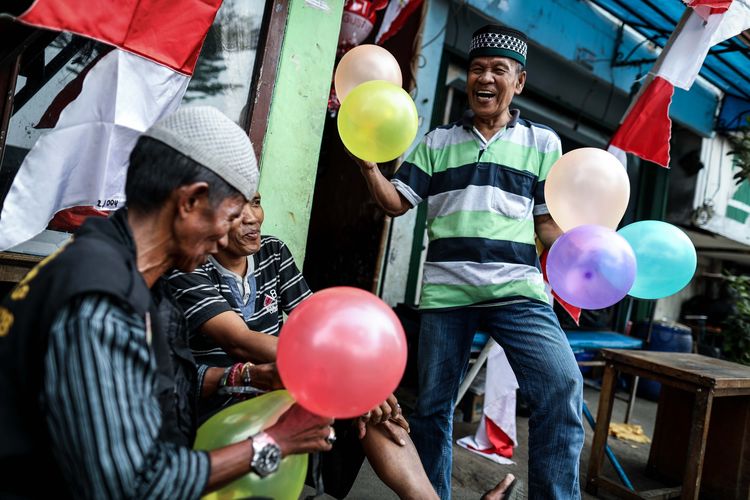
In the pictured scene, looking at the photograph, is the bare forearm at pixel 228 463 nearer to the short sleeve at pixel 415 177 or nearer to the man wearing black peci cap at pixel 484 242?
the man wearing black peci cap at pixel 484 242

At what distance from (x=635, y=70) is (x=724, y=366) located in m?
4.51

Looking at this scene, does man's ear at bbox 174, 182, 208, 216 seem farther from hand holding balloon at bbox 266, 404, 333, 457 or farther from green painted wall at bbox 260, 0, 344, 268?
green painted wall at bbox 260, 0, 344, 268

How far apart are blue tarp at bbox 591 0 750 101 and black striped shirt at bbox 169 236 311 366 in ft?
15.3

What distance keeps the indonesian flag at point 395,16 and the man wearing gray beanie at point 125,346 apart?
300 cm

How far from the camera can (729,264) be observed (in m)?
11.6

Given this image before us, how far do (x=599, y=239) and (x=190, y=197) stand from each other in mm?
1469

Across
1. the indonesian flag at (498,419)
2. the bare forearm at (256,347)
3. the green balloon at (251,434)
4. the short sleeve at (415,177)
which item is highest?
the short sleeve at (415,177)

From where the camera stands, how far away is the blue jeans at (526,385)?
84.0 inches

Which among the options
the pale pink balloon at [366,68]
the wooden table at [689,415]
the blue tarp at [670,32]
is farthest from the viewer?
the blue tarp at [670,32]

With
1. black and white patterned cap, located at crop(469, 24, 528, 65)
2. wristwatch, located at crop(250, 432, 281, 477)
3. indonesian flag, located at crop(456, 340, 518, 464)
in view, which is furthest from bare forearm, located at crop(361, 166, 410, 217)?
indonesian flag, located at crop(456, 340, 518, 464)

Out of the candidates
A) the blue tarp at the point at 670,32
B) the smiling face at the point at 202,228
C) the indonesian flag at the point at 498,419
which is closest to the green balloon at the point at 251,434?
the smiling face at the point at 202,228

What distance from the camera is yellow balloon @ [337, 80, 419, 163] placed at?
82.1 inches

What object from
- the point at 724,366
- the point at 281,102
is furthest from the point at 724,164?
the point at 281,102

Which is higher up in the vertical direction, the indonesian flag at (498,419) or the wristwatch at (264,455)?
the wristwatch at (264,455)
